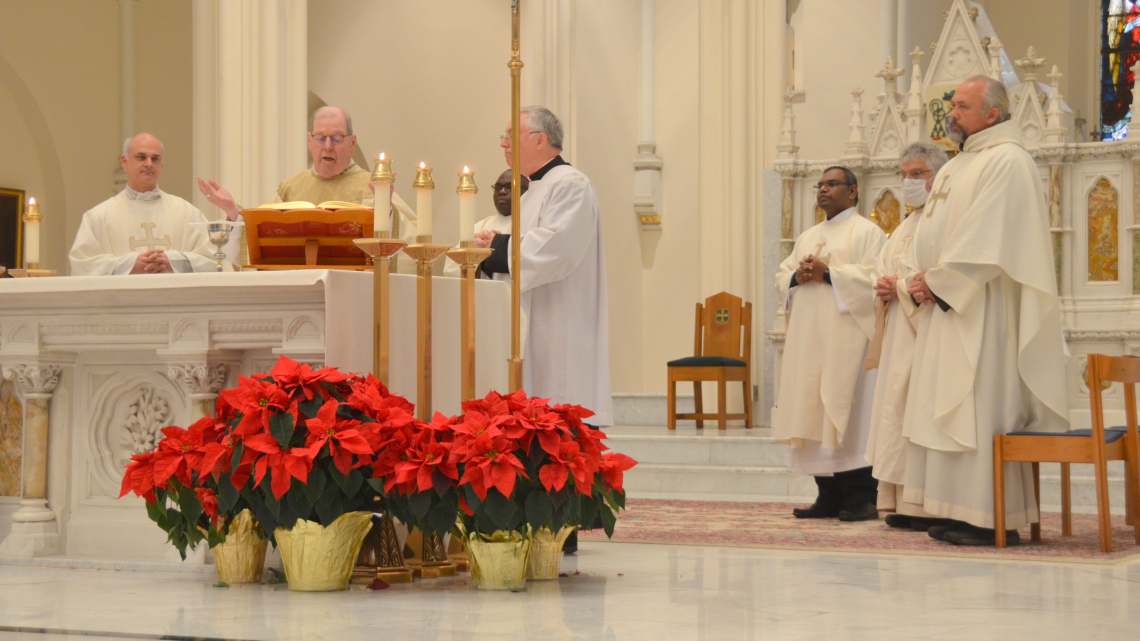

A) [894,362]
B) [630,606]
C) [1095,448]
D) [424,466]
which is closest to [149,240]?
[424,466]

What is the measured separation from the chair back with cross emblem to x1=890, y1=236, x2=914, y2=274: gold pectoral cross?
3.60 m

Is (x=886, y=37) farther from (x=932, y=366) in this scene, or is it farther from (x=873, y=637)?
(x=873, y=637)

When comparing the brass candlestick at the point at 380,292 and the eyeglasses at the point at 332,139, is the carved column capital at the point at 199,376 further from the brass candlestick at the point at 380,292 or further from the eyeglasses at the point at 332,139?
the eyeglasses at the point at 332,139

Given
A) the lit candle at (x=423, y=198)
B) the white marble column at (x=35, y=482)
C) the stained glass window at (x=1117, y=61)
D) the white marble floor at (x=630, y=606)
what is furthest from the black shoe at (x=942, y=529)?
the stained glass window at (x=1117, y=61)

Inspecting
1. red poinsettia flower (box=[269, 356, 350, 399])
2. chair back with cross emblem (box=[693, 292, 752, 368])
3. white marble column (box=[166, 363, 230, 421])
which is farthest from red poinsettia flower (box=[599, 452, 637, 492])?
chair back with cross emblem (box=[693, 292, 752, 368])

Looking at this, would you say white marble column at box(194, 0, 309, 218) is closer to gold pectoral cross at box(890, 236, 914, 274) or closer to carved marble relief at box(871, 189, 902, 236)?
carved marble relief at box(871, 189, 902, 236)

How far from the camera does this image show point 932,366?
5.40 meters

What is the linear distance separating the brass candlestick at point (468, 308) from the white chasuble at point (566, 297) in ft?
2.51

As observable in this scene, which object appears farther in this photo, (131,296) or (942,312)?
(942,312)

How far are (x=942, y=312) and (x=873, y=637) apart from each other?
8.66 ft

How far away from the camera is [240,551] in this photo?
12.3 ft

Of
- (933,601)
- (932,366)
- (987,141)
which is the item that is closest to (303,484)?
(933,601)

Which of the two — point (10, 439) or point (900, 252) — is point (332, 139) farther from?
point (900, 252)

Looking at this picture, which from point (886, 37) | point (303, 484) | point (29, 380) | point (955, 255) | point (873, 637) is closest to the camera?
point (873, 637)
